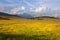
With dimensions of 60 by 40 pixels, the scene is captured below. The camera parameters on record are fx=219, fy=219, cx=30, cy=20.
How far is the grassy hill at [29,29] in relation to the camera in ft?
22.1

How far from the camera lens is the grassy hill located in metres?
6.75

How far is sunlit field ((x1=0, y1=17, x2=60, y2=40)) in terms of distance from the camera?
6.75 meters

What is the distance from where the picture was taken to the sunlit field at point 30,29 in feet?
22.1

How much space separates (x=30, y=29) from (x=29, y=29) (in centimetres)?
3

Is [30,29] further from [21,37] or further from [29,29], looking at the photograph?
[21,37]

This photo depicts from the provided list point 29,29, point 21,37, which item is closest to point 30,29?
point 29,29

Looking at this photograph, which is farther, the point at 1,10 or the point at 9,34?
the point at 1,10

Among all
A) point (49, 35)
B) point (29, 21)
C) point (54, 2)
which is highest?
point (54, 2)

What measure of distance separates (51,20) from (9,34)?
1447mm

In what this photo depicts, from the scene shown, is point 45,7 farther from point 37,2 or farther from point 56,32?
point 56,32

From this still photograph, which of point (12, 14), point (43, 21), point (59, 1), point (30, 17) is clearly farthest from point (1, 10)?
Answer: point (59, 1)

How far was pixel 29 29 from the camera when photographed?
273 inches

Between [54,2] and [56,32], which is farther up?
[54,2]

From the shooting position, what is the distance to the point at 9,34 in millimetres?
6797
